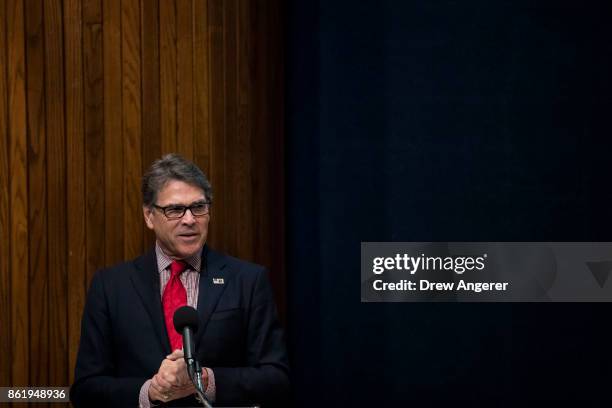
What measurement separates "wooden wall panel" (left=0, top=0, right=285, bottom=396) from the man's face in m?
0.53

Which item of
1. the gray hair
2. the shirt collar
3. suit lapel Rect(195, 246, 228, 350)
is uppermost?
the gray hair

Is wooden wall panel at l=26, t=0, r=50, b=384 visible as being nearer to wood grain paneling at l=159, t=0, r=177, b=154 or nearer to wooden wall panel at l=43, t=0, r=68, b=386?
wooden wall panel at l=43, t=0, r=68, b=386

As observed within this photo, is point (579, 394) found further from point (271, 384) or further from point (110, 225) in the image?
point (110, 225)

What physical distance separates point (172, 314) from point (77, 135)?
95cm

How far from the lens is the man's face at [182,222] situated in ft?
8.53

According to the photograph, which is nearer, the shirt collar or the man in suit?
the man in suit

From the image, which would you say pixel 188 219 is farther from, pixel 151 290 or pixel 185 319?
pixel 185 319

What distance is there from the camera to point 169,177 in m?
2.62

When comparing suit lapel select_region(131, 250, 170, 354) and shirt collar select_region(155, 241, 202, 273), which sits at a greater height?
shirt collar select_region(155, 241, 202, 273)

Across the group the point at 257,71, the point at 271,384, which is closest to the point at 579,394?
the point at 271,384

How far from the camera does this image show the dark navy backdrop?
338 centimetres

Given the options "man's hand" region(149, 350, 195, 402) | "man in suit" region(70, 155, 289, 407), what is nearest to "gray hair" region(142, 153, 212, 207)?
"man in suit" region(70, 155, 289, 407)

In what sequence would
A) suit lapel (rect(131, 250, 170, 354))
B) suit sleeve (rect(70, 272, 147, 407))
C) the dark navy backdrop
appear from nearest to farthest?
suit sleeve (rect(70, 272, 147, 407)) < suit lapel (rect(131, 250, 170, 354)) < the dark navy backdrop

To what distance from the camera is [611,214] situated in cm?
338
